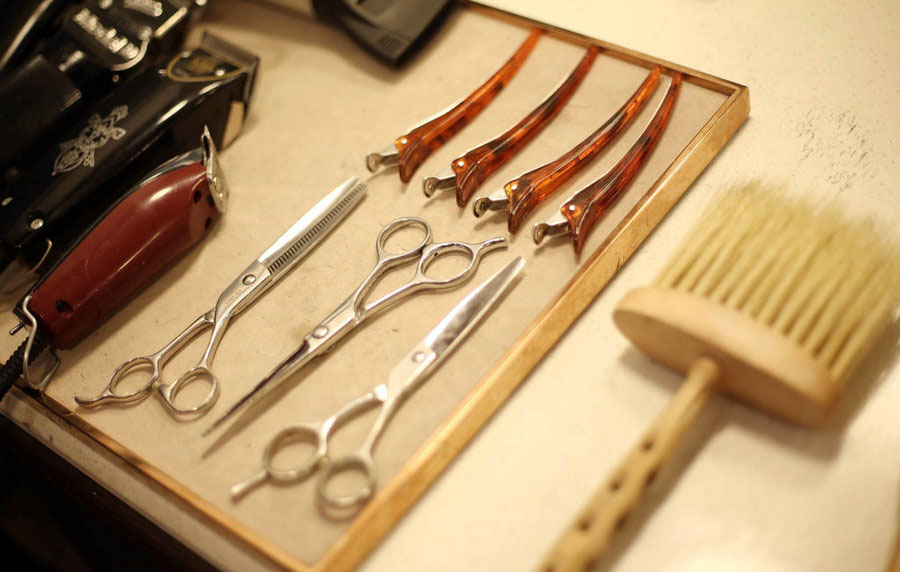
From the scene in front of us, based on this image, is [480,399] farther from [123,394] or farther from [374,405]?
[123,394]

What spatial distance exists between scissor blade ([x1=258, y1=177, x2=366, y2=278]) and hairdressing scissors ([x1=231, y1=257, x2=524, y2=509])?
133mm

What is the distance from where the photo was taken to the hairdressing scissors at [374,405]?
44 centimetres

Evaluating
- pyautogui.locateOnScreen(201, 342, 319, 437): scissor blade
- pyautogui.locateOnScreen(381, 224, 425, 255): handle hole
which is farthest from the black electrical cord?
pyautogui.locateOnScreen(381, 224, 425, 255): handle hole

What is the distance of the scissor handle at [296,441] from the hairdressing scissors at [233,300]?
0.07 metres

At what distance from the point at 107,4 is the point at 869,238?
2.16 ft

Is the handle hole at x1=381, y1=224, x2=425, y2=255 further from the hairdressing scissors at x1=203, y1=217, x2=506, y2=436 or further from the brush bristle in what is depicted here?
the brush bristle

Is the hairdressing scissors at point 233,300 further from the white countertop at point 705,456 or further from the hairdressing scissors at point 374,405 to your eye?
the white countertop at point 705,456

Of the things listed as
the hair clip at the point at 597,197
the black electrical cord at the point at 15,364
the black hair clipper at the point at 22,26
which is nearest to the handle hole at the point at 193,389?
the black electrical cord at the point at 15,364

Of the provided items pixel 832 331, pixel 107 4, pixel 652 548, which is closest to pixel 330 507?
pixel 652 548

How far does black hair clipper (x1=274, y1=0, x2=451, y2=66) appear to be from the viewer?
26.9 inches

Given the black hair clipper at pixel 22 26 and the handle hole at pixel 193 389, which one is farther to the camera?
the black hair clipper at pixel 22 26

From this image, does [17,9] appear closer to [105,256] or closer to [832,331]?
[105,256]

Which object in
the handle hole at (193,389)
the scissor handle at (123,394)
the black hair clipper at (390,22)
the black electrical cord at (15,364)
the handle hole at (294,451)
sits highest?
the black hair clipper at (390,22)

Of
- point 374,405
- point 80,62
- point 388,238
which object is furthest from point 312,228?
point 80,62
